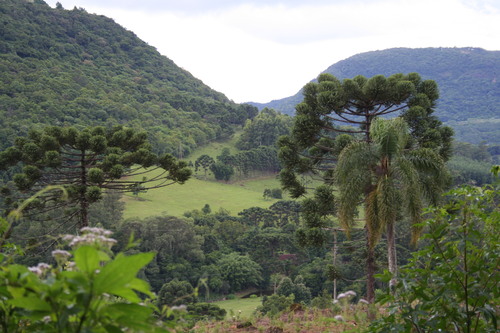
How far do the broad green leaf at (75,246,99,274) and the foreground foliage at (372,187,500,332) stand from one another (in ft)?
4.27

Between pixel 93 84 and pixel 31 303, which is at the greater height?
pixel 93 84

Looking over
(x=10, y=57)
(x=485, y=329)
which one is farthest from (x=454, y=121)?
(x=485, y=329)

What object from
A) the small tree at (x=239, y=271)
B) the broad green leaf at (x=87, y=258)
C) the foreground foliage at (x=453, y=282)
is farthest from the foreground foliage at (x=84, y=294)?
the small tree at (x=239, y=271)

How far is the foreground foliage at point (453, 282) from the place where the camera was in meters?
1.89

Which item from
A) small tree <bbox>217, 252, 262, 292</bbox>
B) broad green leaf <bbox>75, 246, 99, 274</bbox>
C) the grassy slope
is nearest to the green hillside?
the grassy slope

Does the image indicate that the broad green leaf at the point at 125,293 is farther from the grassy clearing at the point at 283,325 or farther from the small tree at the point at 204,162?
the small tree at the point at 204,162

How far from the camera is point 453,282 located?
203 centimetres

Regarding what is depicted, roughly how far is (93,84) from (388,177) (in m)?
104

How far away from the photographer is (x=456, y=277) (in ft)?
6.59

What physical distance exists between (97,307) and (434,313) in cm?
156

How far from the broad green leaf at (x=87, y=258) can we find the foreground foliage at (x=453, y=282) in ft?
4.27

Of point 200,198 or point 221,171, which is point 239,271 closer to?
point 200,198

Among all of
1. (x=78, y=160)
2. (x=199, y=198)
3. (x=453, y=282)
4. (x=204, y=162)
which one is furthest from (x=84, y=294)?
(x=204, y=162)

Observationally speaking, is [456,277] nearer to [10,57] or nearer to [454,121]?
[10,57]
